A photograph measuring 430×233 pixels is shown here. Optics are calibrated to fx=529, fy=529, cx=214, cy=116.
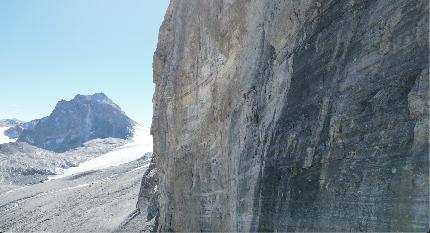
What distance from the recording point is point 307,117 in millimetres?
11258

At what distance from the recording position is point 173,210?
22.1 metres

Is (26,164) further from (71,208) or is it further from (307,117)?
(307,117)

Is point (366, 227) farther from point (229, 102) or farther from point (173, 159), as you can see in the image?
point (173, 159)

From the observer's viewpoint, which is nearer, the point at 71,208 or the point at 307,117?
the point at 307,117

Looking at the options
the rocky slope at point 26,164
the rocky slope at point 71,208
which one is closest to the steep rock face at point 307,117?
the rocky slope at point 71,208

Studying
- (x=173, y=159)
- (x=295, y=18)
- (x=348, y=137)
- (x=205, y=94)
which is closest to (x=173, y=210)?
(x=173, y=159)

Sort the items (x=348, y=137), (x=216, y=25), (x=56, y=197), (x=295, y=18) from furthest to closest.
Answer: (x=56, y=197), (x=216, y=25), (x=295, y=18), (x=348, y=137)

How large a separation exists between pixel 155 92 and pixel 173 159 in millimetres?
5854

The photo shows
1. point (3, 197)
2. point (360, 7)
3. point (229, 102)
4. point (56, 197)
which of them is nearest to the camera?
point (360, 7)

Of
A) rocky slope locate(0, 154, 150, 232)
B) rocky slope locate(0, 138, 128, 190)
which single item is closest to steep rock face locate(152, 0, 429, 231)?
rocky slope locate(0, 154, 150, 232)

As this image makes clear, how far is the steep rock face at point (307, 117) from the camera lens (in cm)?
841

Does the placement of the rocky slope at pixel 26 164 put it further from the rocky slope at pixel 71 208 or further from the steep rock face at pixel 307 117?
the steep rock face at pixel 307 117

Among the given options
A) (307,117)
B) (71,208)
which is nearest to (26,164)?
(71,208)

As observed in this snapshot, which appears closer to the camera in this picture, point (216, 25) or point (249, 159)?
point (249, 159)
